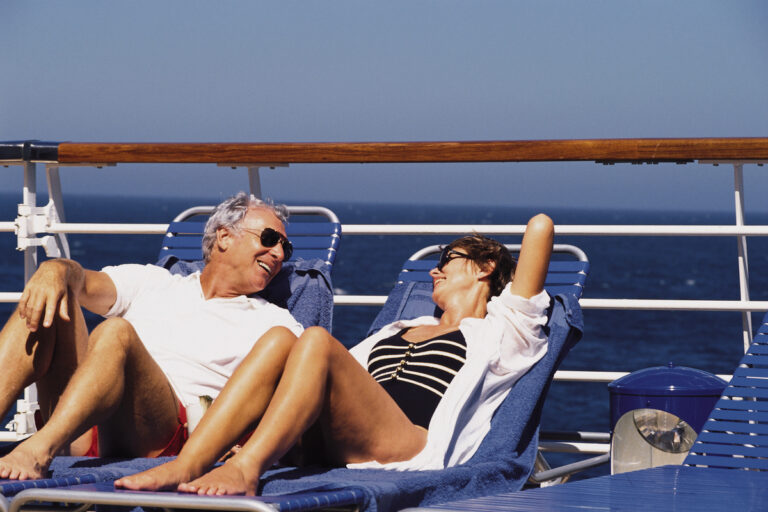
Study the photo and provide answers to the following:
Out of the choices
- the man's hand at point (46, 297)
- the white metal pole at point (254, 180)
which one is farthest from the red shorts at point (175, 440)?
the white metal pole at point (254, 180)

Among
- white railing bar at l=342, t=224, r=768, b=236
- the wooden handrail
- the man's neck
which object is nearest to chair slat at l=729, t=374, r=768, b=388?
white railing bar at l=342, t=224, r=768, b=236

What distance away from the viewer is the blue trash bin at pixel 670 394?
3.18 m

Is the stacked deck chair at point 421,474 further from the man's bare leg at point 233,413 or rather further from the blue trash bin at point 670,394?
the blue trash bin at point 670,394

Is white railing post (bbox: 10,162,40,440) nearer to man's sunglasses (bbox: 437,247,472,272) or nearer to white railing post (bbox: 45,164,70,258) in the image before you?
white railing post (bbox: 45,164,70,258)

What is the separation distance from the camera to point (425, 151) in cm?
390

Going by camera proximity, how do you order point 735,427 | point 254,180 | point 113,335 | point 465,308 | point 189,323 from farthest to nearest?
point 254,180 → point 465,308 → point 189,323 → point 735,427 → point 113,335

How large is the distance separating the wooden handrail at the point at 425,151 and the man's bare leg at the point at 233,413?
128 centimetres

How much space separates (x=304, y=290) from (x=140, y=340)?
3.11 ft

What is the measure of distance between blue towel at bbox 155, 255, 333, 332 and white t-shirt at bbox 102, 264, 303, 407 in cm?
13

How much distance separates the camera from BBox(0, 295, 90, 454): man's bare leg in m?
2.95

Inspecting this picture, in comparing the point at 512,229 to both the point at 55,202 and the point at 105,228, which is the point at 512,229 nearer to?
the point at 105,228

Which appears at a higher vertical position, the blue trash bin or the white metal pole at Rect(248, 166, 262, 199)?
the white metal pole at Rect(248, 166, 262, 199)

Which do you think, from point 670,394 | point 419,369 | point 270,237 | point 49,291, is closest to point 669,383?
point 670,394

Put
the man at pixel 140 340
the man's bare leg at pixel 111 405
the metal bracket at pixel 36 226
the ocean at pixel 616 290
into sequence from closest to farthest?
1. the man's bare leg at pixel 111 405
2. the man at pixel 140 340
3. the metal bracket at pixel 36 226
4. the ocean at pixel 616 290
